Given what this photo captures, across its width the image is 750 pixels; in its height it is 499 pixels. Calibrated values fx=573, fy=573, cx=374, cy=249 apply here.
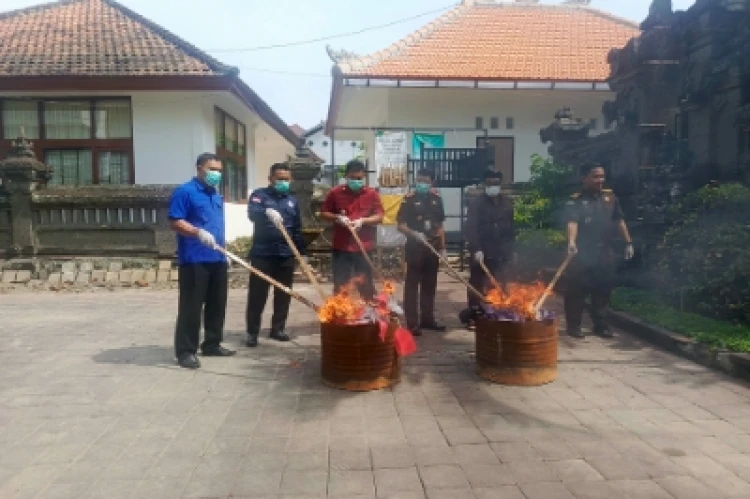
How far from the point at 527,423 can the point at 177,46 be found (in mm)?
11426

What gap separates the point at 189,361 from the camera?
5.30 metres

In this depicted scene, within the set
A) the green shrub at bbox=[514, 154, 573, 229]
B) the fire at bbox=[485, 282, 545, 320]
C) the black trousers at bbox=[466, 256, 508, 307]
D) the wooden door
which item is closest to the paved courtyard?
the fire at bbox=[485, 282, 545, 320]

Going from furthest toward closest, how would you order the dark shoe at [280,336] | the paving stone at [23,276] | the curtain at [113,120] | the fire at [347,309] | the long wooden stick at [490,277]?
1. the curtain at [113,120]
2. the paving stone at [23,276]
3. the dark shoe at [280,336]
4. the long wooden stick at [490,277]
5. the fire at [347,309]

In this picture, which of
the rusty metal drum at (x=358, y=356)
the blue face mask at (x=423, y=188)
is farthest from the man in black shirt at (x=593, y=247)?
the rusty metal drum at (x=358, y=356)

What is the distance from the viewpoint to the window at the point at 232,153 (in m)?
13.6

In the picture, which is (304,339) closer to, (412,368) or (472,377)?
(412,368)

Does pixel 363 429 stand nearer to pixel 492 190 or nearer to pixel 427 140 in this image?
pixel 492 190

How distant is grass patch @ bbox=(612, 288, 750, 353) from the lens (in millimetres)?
5355

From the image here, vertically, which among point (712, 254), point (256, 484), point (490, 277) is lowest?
point (256, 484)

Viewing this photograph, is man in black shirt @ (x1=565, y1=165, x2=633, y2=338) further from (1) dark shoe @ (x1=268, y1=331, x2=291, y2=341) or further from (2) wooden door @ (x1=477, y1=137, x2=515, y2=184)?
(2) wooden door @ (x1=477, y1=137, x2=515, y2=184)

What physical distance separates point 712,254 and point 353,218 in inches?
153

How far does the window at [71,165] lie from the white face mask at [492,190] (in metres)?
9.40

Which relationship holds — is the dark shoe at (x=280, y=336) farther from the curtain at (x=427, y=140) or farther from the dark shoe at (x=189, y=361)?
the curtain at (x=427, y=140)

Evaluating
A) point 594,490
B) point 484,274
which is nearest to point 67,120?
point 484,274
